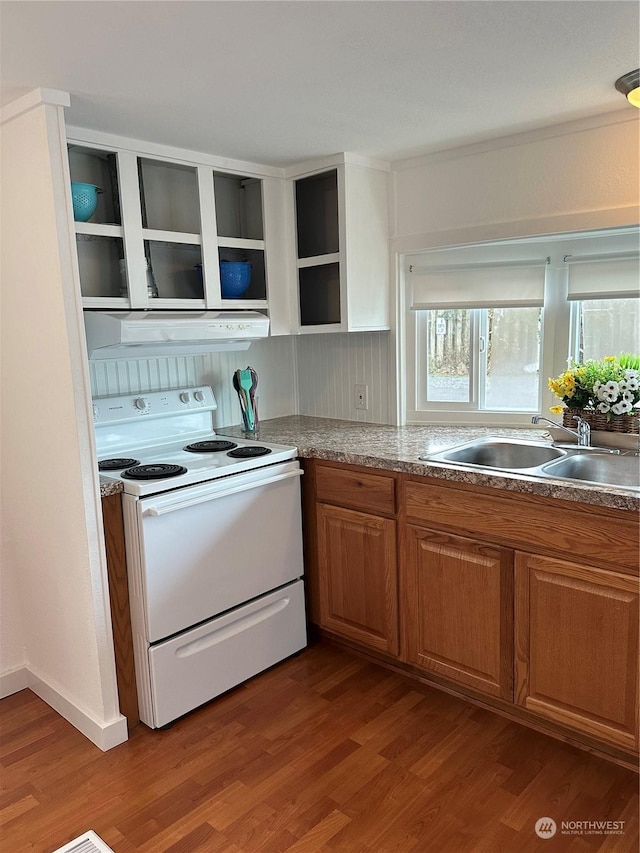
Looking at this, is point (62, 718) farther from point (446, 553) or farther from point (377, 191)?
point (377, 191)

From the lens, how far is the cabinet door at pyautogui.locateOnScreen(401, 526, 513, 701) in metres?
2.17

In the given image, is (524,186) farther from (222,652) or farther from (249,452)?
(222,652)

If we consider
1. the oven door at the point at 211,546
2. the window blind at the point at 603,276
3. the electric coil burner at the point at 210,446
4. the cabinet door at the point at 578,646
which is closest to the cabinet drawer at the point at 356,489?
the oven door at the point at 211,546

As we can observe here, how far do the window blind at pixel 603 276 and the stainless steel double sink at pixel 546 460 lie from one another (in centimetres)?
65

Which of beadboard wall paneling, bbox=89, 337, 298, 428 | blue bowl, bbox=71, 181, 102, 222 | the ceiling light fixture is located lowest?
beadboard wall paneling, bbox=89, 337, 298, 428

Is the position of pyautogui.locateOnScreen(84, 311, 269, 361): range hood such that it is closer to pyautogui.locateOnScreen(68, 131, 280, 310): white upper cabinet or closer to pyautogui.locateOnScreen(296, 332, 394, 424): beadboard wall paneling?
pyautogui.locateOnScreen(68, 131, 280, 310): white upper cabinet

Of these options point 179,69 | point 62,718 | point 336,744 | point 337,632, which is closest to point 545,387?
point 337,632

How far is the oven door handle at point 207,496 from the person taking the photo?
7.08ft

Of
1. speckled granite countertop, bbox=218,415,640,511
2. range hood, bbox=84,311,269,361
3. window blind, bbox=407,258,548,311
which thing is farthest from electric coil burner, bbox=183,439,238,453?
window blind, bbox=407,258,548,311

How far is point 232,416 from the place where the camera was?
320cm

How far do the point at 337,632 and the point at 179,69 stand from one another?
7.02 ft

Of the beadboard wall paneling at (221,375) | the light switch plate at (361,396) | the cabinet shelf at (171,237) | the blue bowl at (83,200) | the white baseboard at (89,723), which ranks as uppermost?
the blue bowl at (83,200)

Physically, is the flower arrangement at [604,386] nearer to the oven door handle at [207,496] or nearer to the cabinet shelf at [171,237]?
the oven door handle at [207,496]

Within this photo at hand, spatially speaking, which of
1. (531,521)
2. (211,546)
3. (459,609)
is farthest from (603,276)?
(211,546)
